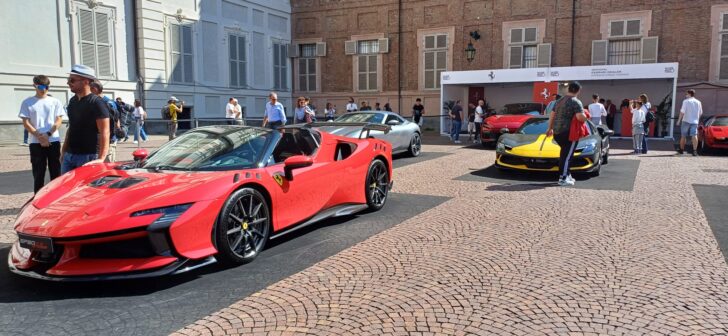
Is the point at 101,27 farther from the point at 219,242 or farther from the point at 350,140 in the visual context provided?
the point at 219,242

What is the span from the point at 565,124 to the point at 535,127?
8.47 feet

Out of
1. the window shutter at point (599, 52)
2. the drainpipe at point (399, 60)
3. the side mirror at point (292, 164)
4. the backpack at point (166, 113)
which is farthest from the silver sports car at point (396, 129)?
the drainpipe at point (399, 60)

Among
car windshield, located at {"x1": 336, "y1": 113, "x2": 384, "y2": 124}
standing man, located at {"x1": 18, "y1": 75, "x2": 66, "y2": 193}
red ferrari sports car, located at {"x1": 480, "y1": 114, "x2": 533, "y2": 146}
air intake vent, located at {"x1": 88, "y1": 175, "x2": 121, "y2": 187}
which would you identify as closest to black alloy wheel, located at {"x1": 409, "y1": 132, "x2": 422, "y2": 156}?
car windshield, located at {"x1": 336, "y1": 113, "x2": 384, "y2": 124}

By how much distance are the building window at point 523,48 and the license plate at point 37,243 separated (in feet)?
83.3

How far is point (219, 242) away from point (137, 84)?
1988 centimetres

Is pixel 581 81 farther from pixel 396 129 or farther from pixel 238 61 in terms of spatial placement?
pixel 238 61

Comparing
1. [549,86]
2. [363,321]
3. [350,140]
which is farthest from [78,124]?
[549,86]

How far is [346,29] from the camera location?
30.2 m

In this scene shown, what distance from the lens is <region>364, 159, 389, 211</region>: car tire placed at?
6.48 m

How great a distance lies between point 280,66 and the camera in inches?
1196

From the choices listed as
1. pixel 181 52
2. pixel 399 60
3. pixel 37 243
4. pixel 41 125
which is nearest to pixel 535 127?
pixel 41 125

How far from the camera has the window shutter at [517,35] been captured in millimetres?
26234

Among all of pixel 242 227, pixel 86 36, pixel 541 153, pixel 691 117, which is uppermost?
pixel 86 36

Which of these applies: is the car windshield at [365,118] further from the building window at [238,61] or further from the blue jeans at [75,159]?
the building window at [238,61]
